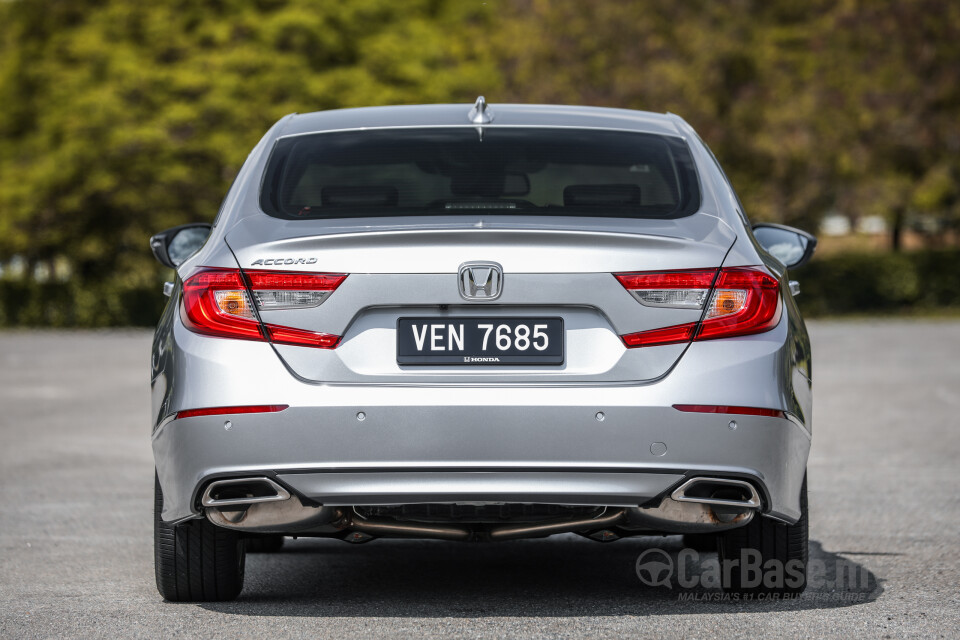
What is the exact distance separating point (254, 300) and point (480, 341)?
2.27ft

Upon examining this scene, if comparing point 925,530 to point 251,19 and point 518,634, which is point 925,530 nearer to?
point 518,634

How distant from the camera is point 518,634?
484 cm

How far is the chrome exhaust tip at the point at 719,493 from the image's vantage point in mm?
4672

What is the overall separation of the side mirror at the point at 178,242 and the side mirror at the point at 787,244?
7.09 ft

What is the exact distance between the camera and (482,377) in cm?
461

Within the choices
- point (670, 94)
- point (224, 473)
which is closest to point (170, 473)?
point (224, 473)

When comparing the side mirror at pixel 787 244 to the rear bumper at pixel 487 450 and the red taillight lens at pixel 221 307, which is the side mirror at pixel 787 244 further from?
the red taillight lens at pixel 221 307

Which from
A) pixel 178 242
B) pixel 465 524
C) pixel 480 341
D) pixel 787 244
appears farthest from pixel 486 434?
pixel 178 242

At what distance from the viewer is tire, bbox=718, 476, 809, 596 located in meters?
5.22

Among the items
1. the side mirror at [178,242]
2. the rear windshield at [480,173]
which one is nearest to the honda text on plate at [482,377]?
the rear windshield at [480,173]

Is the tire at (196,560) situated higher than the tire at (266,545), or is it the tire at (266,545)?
the tire at (196,560)

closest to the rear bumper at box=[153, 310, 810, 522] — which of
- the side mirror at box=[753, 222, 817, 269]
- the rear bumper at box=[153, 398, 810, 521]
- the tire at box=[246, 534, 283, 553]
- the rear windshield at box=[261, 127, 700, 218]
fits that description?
the rear bumper at box=[153, 398, 810, 521]

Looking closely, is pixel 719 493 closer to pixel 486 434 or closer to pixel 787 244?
pixel 486 434
